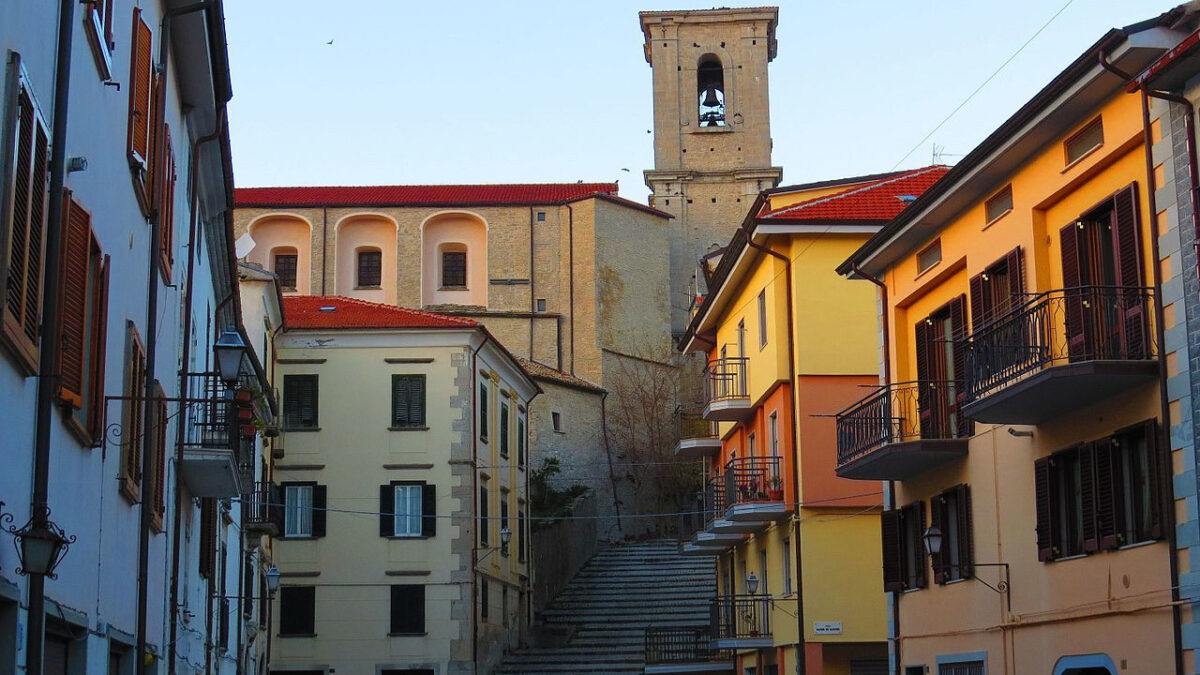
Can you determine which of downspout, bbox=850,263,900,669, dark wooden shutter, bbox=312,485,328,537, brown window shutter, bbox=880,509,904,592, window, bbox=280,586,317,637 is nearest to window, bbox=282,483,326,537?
dark wooden shutter, bbox=312,485,328,537

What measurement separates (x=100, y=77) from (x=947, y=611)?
13468mm

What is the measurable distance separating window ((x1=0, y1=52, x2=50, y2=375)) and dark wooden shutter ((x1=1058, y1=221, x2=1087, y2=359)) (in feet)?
31.0

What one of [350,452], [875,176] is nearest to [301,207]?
[350,452]

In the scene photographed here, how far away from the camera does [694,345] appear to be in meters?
39.1

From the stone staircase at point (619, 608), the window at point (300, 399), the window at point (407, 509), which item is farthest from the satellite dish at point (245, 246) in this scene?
the stone staircase at point (619, 608)

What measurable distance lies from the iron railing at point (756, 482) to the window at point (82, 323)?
19.1 m

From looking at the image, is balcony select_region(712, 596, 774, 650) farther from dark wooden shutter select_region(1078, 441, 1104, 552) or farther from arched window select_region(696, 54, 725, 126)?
arched window select_region(696, 54, 725, 126)

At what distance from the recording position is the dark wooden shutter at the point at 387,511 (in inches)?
1651

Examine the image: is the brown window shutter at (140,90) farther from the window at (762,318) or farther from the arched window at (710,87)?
the arched window at (710,87)

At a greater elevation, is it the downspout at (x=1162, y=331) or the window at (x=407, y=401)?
the window at (x=407, y=401)

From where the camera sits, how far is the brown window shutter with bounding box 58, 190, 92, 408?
995 centimetres

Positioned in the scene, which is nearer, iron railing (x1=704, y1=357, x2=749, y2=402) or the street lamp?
the street lamp

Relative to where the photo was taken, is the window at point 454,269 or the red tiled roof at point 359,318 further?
the window at point 454,269

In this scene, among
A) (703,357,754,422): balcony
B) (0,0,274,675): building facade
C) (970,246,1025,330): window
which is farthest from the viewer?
(703,357,754,422): balcony
